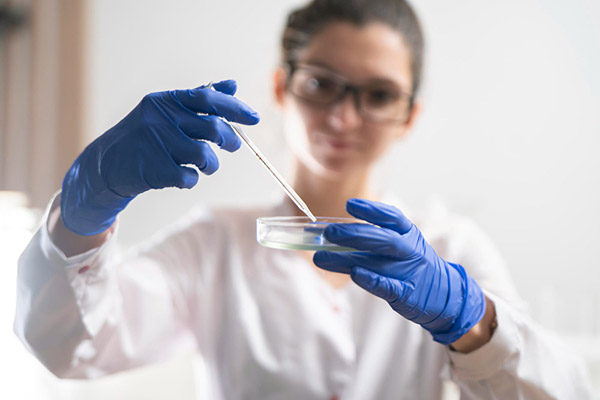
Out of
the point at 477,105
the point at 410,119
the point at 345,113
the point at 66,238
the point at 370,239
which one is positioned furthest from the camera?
the point at 477,105

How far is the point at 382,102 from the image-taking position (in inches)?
45.1

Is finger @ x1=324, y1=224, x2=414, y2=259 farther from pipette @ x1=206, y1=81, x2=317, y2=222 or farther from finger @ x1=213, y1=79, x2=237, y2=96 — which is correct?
finger @ x1=213, y1=79, x2=237, y2=96

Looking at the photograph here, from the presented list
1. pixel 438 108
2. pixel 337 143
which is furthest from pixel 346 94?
pixel 438 108

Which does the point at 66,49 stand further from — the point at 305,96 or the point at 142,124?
the point at 142,124

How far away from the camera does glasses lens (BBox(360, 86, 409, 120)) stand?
112 centimetres

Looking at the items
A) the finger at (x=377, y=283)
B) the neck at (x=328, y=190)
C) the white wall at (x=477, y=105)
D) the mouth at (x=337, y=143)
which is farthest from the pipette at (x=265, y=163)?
the white wall at (x=477, y=105)

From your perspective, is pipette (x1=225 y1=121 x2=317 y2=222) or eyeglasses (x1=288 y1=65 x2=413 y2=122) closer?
pipette (x1=225 y1=121 x2=317 y2=222)

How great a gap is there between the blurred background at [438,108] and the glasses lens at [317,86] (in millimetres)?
1067

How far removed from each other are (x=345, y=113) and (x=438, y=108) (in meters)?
1.57

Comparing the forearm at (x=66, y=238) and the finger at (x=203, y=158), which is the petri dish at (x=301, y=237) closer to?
the finger at (x=203, y=158)

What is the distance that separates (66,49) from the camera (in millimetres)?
2121

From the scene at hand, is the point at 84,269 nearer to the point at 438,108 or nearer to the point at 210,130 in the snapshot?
the point at 210,130

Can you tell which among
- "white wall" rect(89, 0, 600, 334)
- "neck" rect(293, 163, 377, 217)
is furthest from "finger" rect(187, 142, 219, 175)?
"white wall" rect(89, 0, 600, 334)

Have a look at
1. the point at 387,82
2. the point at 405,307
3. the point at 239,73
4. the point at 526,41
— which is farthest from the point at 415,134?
the point at 405,307
